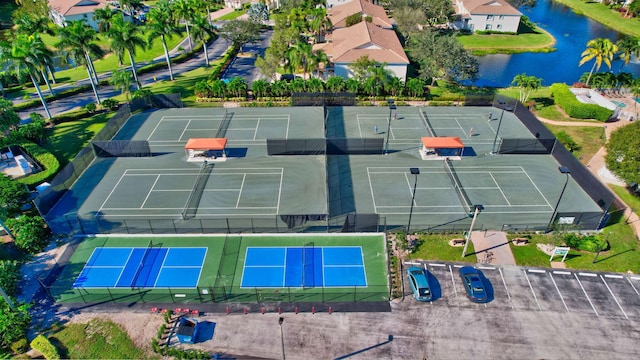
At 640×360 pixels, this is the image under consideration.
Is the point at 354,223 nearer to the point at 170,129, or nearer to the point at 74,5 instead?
the point at 170,129

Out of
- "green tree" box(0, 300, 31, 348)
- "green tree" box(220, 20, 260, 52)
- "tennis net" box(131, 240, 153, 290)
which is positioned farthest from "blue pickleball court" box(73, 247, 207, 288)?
"green tree" box(220, 20, 260, 52)

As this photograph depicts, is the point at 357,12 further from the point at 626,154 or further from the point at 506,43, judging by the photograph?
the point at 626,154

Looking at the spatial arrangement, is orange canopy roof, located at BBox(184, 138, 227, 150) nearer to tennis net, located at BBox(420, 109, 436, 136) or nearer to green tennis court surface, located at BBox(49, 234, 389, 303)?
green tennis court surface, located at BBox(49, 234, 389, 303)

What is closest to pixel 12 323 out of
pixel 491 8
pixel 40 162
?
pixel 40 162

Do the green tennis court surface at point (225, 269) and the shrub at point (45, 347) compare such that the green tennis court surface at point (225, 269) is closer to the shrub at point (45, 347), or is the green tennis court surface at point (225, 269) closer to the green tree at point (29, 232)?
the green tree at point (29, 232)

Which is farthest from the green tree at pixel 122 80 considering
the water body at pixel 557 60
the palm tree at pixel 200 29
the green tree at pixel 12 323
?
the water body at pixel 557 60

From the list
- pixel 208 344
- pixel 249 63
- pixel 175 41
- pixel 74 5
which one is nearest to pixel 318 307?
pixel 208 344

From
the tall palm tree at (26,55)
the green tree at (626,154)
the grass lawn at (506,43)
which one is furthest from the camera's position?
the grass lawn at (506,43)
